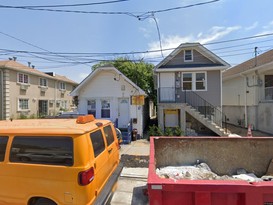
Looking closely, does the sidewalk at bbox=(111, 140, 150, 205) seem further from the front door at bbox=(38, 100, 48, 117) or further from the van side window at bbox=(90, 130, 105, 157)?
the front door at bbox=(38, 100, 48, 117)

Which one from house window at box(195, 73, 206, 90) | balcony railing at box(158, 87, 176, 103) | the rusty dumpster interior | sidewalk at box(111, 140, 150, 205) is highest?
house window at box(195, 73, 206, 90)

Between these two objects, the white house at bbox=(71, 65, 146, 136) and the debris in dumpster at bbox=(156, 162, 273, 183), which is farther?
the white house at bbox=(71, 65, 146, 136)

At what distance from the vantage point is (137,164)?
7820 mm

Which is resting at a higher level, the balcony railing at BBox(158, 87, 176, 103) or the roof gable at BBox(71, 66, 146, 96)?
the roof gable at BBox(71, 66, 146, 96)

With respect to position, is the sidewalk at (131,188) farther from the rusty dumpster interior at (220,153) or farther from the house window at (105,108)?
the house window at (105,108)

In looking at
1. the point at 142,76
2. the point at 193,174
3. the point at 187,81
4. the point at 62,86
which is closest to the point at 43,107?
the point at 62,86

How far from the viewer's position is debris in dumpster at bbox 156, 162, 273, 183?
347 centimetres

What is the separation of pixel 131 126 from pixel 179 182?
12.2m

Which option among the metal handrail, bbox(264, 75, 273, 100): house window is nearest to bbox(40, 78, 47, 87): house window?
the metal handrail

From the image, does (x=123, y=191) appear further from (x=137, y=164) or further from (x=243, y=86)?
(x=243, y=86)

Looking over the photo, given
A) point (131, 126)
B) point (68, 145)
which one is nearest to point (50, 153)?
point (68, 145)

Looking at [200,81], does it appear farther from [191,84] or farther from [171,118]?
[171,118]

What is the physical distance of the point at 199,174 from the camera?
11.9 feet

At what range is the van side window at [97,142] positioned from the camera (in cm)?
350
